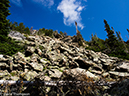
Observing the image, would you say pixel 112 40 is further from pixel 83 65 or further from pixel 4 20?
pixel 4 20

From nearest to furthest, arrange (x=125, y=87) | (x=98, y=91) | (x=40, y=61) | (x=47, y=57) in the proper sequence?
(x=125, y=87) < (x=98, y=91) < (x=40, y=61) < (x=47, y=57)

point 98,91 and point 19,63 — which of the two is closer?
point 98,91

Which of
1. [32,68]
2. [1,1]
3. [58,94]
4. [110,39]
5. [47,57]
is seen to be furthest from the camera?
[110,39]

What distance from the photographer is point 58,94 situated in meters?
2.84

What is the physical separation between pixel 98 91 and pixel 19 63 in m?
8.21

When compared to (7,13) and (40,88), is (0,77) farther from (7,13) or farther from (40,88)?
(7,13)

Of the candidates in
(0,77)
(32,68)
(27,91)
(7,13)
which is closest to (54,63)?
(32,68)

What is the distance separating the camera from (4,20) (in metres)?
13.5

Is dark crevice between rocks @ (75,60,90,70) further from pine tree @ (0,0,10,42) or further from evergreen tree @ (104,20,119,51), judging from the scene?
evergreen tree @ (104,20,119,51)

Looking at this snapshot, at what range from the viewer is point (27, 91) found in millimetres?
2898

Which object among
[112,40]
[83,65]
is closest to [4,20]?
[83,65]

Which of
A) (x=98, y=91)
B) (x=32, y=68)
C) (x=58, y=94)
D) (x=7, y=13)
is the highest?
(x=7, y=13)

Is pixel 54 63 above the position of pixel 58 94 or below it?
above

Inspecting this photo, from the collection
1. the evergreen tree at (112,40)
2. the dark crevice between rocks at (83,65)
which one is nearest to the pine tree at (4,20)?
the dark crevice between rocks at (83,65)
